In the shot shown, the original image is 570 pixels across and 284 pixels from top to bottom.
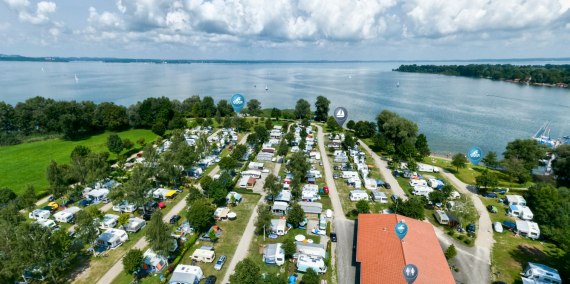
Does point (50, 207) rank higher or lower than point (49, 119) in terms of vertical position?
lower

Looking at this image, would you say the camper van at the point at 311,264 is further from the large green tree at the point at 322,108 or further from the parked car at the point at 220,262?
the large green tree at the point at 322,108

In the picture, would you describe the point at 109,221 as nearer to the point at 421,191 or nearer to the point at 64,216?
the point at 64,216

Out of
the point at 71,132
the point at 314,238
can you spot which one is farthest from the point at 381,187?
the point at 71,132

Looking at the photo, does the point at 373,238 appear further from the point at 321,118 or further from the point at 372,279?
the point at 321,118

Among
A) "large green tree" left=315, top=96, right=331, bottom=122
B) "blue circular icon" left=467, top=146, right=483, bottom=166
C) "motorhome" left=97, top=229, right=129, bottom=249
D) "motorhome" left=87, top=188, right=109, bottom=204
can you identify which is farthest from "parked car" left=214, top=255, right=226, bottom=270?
"large green tree" left=315, top=96, right=331, bottom=122

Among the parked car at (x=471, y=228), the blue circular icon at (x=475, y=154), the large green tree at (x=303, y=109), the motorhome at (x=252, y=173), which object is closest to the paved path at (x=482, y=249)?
the parked car at (x=471, y=228)
